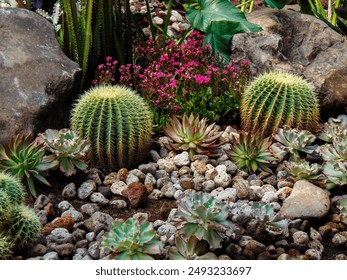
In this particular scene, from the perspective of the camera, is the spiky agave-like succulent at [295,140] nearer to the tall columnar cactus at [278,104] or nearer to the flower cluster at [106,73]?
the tall columnar cactus at [278,104]

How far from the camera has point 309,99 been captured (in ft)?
15.6

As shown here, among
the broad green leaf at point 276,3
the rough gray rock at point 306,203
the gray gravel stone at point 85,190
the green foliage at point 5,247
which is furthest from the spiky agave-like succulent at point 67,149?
the broad green leaf at point 276,3

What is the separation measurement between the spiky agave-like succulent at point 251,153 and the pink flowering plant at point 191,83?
0.63 m

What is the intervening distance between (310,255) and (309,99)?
4.79 ft

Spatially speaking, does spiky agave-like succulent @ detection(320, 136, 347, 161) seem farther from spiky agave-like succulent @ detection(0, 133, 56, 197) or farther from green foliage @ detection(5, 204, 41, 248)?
green foliage @ detection(5, 204, 41, 248)

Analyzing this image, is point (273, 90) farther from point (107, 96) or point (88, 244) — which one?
point (88, 244)

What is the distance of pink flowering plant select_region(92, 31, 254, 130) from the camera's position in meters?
5.04

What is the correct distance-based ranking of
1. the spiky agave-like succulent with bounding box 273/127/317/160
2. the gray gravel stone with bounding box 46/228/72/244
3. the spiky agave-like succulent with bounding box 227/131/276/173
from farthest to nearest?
the spiky agave-like succulent with bounding box 273/127/317/160
the spiky agave-like succulent with bounding box 227/131/276/173
the gray gravel stone with bounding box 46/228/72/244

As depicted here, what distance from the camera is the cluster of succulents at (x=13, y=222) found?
337 centimetres

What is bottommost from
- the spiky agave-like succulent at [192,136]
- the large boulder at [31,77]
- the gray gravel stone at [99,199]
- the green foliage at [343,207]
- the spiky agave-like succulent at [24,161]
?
the green foliage at [343,207]

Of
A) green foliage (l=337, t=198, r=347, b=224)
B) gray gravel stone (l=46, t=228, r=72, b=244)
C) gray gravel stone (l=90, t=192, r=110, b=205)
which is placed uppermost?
gray gravel stone (l=46, t=228, r=72, b=244)

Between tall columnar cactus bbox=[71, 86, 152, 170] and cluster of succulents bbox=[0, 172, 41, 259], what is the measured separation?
0.86m

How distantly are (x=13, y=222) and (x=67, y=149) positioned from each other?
81cm

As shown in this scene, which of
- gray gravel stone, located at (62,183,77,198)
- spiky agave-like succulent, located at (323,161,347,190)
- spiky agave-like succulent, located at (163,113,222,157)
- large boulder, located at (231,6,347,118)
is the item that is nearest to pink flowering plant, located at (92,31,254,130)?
large boulder, located at (231,6,347,118)
